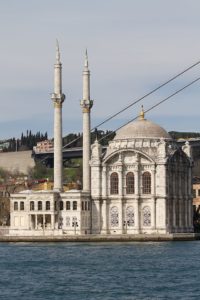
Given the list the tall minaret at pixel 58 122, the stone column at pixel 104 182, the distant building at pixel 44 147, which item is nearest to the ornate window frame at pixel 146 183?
the stone column at pixel 104 182

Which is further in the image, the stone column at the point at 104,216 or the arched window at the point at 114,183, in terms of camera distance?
the stone column at the point at 104,216

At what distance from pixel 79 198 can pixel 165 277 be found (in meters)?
41.8

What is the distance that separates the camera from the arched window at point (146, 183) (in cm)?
9725

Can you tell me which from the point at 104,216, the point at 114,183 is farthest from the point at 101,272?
the point at 104,216

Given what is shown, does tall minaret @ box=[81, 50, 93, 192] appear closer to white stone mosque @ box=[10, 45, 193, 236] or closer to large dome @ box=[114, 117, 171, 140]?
white stone mosque @ box=[10, 45, 193, 236]

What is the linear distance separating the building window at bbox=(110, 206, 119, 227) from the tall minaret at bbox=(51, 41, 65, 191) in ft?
17.0

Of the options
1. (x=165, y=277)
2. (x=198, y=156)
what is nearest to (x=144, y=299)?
(x=165, y=277)

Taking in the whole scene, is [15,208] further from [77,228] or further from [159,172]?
[159,172]

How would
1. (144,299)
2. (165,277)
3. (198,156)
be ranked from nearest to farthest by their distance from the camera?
(144,299), (165,277), (198,156)

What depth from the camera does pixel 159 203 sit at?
97062 mm

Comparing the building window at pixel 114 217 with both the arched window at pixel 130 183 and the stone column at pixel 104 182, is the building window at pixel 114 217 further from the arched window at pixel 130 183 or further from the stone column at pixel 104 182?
the arched window at pixel 130 183

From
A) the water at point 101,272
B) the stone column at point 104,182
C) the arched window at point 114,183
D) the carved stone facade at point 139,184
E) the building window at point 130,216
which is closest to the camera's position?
the water at point 101,272

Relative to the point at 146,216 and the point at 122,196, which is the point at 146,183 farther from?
the point at 146,216

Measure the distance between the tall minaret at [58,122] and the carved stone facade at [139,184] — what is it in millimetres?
3415
